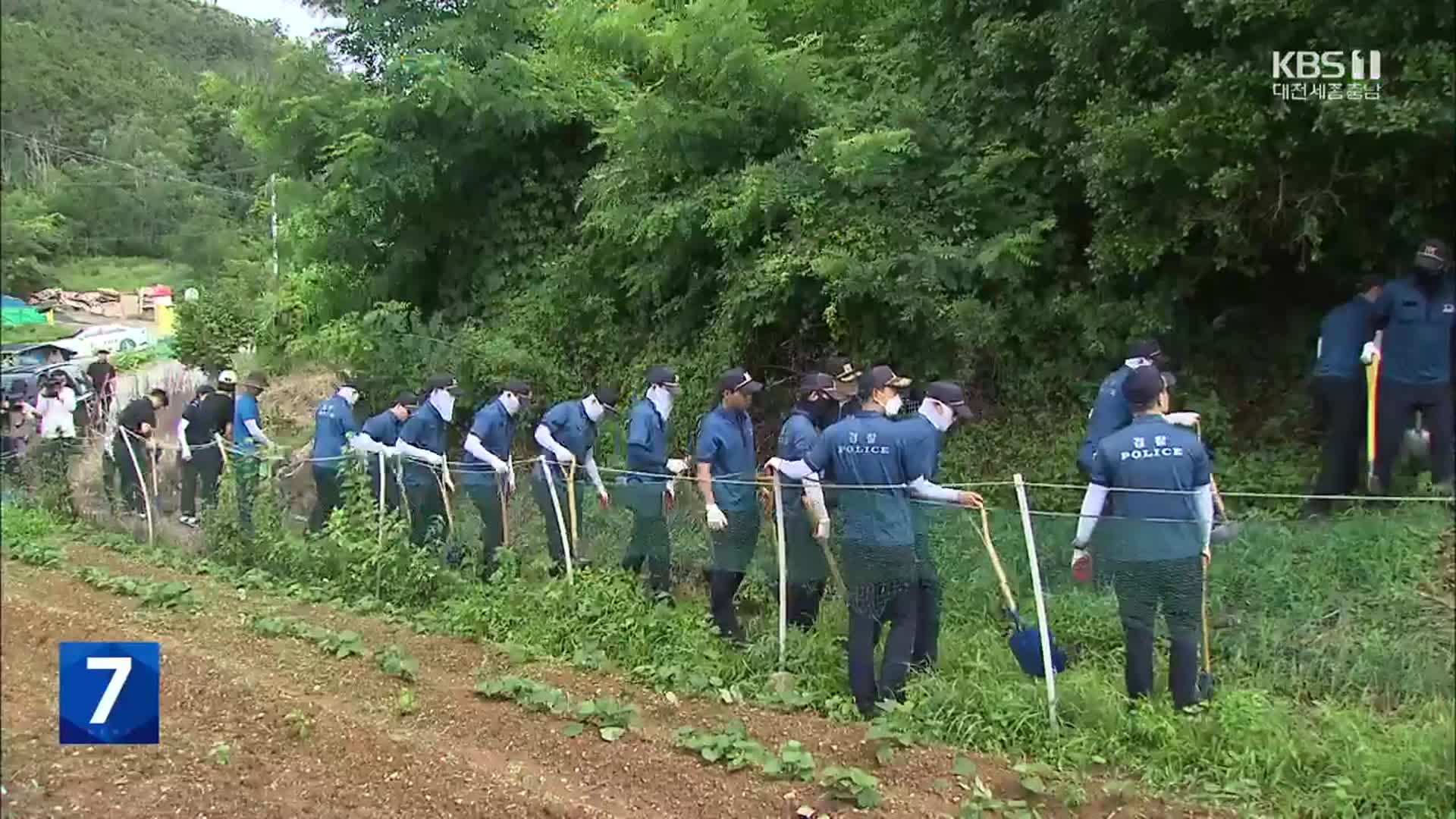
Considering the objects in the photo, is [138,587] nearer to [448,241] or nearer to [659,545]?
[659,545]

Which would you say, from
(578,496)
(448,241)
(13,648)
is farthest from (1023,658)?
(448,241)

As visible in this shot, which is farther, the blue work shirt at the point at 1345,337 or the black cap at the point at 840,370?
the black cap at the point at 840,370

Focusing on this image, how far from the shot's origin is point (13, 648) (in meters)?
2.04

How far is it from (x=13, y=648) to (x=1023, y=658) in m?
3.47

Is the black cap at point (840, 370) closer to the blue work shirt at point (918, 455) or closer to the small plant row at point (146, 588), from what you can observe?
the blue work shirt at point (918, 455)

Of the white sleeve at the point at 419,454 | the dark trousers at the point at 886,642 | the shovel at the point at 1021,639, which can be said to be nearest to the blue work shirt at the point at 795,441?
the dark trousers at the point at 886,642

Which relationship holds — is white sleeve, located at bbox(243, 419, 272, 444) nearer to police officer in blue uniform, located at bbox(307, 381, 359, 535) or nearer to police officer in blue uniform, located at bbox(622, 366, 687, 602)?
police officer in blue uniform, located at bbox(307, 381, 359, 535)

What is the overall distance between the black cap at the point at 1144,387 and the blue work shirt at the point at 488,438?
148 inches

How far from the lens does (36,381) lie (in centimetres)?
213

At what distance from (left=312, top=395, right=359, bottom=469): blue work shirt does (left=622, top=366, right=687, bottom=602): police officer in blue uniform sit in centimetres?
168

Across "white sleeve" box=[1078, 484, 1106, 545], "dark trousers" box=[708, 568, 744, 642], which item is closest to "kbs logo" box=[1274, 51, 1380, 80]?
"white sleeve" box=[1078, 484, 1106, 545]

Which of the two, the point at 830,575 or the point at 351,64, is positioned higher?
the point at 351,64

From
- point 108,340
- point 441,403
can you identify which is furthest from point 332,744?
point 441,403

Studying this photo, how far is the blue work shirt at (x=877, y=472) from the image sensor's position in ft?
15.0
